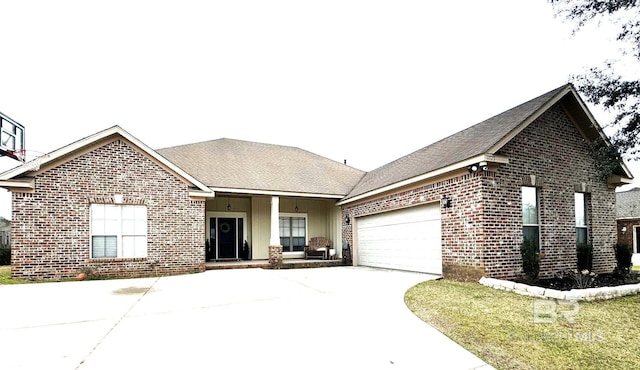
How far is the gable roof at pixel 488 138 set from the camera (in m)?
9.48

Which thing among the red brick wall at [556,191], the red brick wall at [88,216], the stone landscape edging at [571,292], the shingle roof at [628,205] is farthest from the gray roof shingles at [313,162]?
the shingle roof at [628,205]

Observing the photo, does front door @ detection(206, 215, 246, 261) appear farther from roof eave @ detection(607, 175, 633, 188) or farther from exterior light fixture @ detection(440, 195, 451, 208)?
roof eave @ detection(607, 175, 633, 188)

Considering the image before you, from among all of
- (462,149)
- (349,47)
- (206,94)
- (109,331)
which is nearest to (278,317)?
(109,331)

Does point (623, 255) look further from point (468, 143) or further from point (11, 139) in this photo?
point (11, 139)

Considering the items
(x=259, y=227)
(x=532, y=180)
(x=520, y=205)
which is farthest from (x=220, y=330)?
(x=259, y=227)

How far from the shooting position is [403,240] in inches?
508

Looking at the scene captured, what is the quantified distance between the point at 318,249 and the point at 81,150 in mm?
9834

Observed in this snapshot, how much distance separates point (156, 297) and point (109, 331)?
2.72 m

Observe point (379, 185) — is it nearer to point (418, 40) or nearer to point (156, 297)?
point (418, 40)

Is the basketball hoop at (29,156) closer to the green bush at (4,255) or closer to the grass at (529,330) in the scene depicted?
the green bush at (4,255)

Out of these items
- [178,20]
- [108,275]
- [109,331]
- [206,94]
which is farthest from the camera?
[206,94]

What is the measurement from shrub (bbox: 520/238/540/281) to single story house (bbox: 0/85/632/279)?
298 mm

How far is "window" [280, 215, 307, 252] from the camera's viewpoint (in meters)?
17.8

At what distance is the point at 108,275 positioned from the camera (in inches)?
456
